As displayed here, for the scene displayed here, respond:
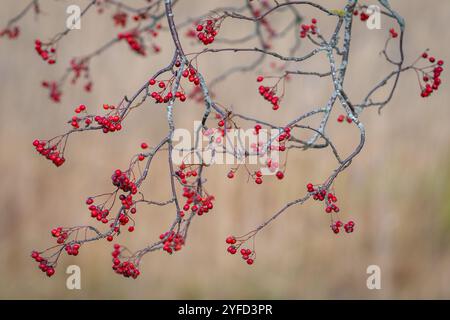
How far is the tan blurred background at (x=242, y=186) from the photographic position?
3.16 m

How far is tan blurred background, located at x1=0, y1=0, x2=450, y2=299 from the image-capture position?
3.16 meters

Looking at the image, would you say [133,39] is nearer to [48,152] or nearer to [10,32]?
[10,32]

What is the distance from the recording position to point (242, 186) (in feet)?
10.7

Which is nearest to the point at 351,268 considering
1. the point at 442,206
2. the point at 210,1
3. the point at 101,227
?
the point at 442,206

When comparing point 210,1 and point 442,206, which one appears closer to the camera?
point 442,206

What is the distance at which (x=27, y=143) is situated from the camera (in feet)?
10.8

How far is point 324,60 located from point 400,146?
24.4 inches

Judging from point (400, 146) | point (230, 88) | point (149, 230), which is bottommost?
point (149, 230)

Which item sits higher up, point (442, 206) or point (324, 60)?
point (324, 60)

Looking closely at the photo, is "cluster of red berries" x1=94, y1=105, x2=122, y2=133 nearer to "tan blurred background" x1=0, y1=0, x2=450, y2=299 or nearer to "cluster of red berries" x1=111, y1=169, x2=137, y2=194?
"cluster of red berries" x1=111, y1=169, x2=137, y2=194

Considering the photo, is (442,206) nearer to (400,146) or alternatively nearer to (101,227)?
(400,146)

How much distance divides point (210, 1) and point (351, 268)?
1.66 metres

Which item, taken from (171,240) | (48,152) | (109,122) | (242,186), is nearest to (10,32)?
(48,152)

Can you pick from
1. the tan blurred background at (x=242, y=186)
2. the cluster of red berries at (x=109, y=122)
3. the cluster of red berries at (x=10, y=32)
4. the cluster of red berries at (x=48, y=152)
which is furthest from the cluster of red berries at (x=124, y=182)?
the tan blurred background at (x=242, y=186)
